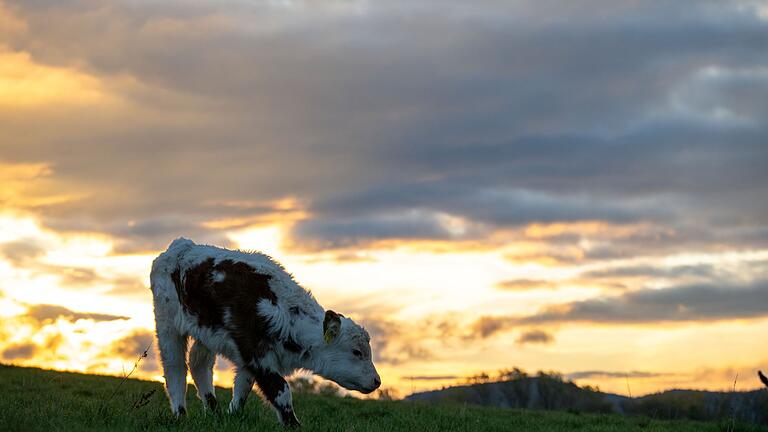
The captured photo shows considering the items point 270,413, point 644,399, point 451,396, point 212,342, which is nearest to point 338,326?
point 212,342

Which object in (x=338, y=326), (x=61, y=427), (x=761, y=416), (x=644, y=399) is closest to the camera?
(x=61, y=427)

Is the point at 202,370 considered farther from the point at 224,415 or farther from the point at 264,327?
the point at 224,415

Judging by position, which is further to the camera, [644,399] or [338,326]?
[644,399]

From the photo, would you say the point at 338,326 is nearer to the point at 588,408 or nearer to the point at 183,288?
the point at 183,288

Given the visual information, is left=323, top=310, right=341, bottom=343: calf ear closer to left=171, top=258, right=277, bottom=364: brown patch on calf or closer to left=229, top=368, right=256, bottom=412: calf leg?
left=171, top=258, right=277, bottom=364: brown patch on calf

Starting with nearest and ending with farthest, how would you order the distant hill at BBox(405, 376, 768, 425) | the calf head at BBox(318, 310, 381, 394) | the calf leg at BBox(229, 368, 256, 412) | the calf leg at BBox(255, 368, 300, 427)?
1. the calf leg at BBox(255, 368, 300, 427)
2. the calf head at BBox(318, 310, 381, 394)
3. the calf leg at BBox(229, 368, 256, 412)
4. the distant hill at BBox(405, 376, 768, 425)

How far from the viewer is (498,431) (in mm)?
15586

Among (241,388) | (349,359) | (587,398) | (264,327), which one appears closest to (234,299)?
(264,327)

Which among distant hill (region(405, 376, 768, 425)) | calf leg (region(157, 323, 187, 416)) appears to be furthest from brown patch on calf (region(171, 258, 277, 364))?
distant hill (region(405, 376, 768, 425))

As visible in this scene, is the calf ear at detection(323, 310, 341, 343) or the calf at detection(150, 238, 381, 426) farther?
the calf at detection(150, 238, 381, 426)

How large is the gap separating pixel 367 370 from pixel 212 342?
240cm

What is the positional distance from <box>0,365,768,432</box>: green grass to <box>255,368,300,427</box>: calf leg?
24 cm

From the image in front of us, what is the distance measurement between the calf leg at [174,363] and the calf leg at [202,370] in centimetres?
21

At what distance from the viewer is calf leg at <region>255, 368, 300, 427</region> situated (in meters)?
12.3
